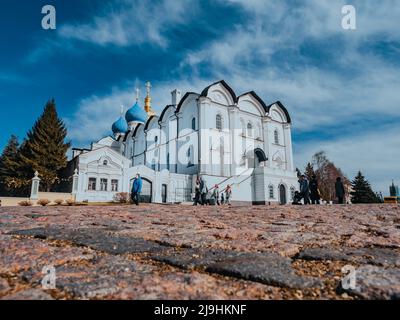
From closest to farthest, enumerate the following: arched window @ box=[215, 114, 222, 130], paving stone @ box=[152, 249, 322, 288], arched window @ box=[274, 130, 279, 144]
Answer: paving stone @ box=[152, 249, 322, 288], arched window @ box=[215, 114, 222, 130], arched window @ box=[274, 130, 279, 144]

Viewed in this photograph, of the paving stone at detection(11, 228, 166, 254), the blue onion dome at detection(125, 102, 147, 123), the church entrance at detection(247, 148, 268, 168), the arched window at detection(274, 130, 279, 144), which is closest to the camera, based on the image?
the paving stone at detection(11, 228, 166, 254)

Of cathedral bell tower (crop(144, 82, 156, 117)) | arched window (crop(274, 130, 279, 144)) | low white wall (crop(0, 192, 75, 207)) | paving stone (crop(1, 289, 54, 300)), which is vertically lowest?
paving stone (crop(1, 289, 54, 300))

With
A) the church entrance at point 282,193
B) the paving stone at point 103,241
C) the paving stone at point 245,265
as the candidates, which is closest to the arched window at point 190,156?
the church entrance at point 282,193

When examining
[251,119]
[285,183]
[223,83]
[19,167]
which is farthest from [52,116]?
[285,183]

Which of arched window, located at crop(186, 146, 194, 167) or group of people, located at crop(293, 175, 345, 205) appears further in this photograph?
arched window, located at crop(186, 146, 194, 167)

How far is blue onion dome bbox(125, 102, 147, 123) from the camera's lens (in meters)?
48.9

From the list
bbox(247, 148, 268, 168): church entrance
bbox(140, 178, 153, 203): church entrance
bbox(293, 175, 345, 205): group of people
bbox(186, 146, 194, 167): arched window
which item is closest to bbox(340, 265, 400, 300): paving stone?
bbox(293, 175, 345, 205): group of people

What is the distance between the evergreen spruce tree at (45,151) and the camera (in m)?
34.9

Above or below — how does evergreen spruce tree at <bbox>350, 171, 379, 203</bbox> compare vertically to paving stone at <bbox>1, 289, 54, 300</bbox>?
above

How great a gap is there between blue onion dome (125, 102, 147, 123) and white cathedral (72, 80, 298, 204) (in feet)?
41.5

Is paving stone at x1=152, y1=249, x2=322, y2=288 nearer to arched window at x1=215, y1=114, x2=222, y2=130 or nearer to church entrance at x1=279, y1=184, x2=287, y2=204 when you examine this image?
arched window at x1=215, y1=114, x2=222, y2=130

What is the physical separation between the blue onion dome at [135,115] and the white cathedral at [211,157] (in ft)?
41.5

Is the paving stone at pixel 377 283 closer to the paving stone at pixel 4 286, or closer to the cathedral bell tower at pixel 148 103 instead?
the paving stone at pixel 4 286
